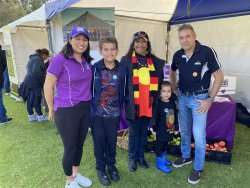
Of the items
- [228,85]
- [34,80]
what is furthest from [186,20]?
[34,80]

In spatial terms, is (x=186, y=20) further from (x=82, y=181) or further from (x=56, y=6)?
(x=82, y=181)

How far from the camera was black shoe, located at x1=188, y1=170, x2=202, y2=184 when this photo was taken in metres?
2.52

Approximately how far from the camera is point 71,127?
2094mm

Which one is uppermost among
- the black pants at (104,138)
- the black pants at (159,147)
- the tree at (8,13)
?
the tree at (8,13)

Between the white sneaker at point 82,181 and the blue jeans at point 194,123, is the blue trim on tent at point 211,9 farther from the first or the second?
the white sneaker at point 82,181

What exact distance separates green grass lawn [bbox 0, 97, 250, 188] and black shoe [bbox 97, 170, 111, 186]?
2.1 inches

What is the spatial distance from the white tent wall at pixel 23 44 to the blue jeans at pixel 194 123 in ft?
17.3

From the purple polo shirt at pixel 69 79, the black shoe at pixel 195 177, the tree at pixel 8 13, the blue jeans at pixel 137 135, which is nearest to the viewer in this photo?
the purple polo shirt at pixel 69 79

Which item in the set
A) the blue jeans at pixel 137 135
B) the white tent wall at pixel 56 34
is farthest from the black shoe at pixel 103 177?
the white tent wall at pixel 56 34

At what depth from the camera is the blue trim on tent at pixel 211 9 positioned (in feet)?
13.4

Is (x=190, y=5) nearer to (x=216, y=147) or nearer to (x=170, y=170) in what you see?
(x=216, y=147)

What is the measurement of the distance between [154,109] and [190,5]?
2782 mm

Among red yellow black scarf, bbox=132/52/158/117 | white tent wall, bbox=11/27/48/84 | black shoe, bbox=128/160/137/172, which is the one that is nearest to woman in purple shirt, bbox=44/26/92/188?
red yellow black scarf, bbox=132/52/158/117

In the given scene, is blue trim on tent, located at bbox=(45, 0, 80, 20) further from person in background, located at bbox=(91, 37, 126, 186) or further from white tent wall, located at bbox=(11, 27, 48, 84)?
white tent wall, located at bbox=(11, 27, 48, 84)
